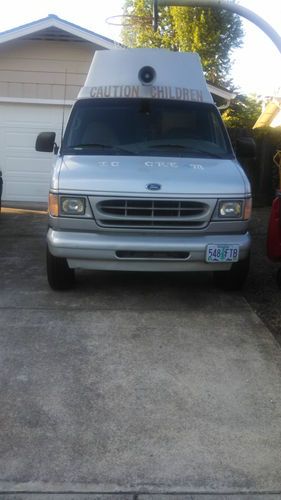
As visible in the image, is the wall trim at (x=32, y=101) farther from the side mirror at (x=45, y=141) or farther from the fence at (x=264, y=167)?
the side mirror at (x=45, y=141)

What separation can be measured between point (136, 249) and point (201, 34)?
2266 centimetres

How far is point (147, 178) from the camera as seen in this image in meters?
5.48

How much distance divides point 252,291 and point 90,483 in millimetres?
3825

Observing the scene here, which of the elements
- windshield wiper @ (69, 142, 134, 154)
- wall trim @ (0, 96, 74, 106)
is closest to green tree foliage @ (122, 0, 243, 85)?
wall trim @ (0, 96, 74, 106)

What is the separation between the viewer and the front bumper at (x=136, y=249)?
5.51 meters

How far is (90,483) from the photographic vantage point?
9.96 feet

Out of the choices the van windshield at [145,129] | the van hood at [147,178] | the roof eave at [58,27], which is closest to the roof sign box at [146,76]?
the van windshield at [145,129]

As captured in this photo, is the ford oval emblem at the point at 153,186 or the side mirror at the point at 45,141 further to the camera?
the side mirror at the point at 45,141

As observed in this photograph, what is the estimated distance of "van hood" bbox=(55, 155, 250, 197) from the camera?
5441 millimetres

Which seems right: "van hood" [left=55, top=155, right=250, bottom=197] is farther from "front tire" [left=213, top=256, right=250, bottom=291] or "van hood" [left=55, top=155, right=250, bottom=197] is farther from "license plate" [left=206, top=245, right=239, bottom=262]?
"front tire" [left=213, top=256, right=250, bottom=291]

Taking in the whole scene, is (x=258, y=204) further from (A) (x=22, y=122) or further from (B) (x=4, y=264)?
(B) (x=4, y=264)

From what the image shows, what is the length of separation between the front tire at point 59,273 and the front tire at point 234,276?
1585 millimetres

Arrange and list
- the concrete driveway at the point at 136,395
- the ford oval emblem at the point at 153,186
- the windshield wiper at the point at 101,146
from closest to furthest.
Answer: the concrete driveway at the point at 136,395
the ford oval emblem at the point at 153,186
the windshield wiper at the point at 101,146

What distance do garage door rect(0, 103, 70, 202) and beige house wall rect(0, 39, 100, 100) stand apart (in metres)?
0.32
